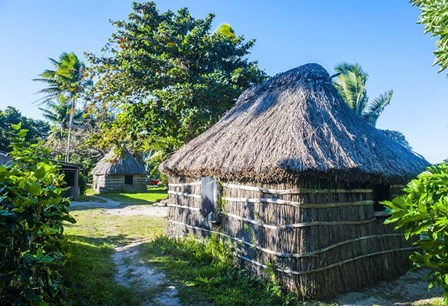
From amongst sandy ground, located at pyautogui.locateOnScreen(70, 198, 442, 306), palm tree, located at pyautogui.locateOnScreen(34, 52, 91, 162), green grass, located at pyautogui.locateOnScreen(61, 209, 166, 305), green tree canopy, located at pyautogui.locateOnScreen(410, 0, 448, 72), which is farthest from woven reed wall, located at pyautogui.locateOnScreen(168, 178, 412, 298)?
palm tree, located at pyautogui.locateOnScreen(34, 52, 91, 162)

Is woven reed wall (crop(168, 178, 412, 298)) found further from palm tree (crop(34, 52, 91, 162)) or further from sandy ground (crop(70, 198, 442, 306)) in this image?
palm tree (crop(34, 52, 91, 162))

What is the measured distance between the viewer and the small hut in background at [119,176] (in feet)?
83.8

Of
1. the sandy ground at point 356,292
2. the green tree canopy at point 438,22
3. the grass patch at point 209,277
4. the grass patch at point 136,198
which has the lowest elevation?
the sandy ground at point 356,292

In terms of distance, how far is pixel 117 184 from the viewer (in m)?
25.9

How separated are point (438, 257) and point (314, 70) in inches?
257

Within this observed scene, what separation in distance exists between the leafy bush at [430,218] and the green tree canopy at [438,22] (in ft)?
5.56

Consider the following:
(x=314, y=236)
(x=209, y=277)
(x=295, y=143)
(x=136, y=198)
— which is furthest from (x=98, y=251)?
(x=136, y=198)

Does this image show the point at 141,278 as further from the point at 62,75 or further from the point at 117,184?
the point at 62,75

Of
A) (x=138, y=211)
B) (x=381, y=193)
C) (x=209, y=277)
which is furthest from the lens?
(x=138, y=211)

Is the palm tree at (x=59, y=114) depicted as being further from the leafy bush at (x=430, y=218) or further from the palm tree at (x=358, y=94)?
the leafy bush at (x=430, y=218)

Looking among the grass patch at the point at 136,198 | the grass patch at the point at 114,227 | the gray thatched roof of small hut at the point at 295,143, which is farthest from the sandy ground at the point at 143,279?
the grass patch at the point at 136,198

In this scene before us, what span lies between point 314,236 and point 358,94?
20144 mm

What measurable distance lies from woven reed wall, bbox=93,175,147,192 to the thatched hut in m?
19.4

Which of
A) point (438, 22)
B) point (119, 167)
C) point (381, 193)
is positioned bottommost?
point (381, 193)
